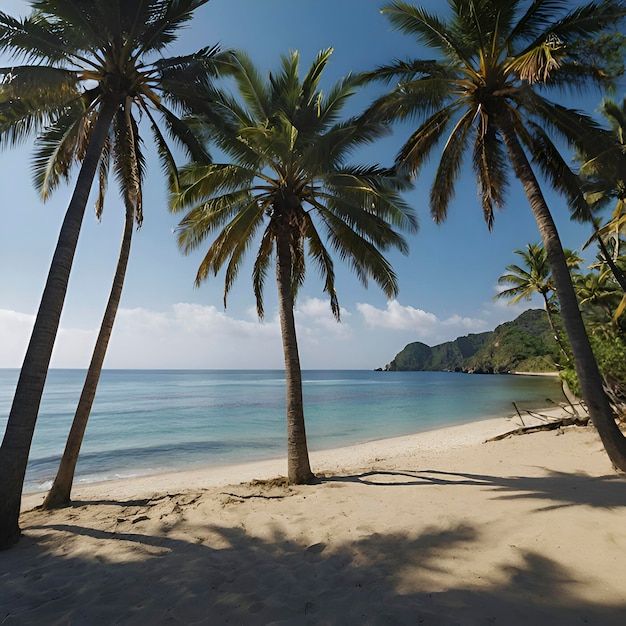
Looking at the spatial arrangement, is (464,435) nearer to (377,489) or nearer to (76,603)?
(377,489)

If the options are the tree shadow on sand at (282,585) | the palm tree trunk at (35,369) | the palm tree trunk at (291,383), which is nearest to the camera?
the tree shadow on sand at (282,585)

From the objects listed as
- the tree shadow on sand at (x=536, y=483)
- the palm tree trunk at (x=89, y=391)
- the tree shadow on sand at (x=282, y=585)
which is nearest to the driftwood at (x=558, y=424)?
the tree shadow on sand at (x=536, y=483)

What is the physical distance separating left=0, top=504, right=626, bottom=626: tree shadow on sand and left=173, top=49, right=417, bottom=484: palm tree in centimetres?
374

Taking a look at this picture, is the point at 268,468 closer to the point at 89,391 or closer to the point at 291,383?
the point at 291,383

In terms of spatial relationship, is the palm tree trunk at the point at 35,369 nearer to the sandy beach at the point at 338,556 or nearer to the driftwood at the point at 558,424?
the sandy beach at the point at 338,556

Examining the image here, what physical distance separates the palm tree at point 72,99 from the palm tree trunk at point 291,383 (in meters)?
3.32

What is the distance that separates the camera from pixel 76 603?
10.5 ft

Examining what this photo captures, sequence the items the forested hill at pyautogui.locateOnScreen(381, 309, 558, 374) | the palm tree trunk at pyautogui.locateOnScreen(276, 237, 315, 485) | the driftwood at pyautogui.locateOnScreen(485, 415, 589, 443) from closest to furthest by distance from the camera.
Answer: the palm tree trunk at pyautogui.locateOnScreen(276, 237, 315, 485) → the driftwood at pyautogui.locateOnScreen(485, 415, 589, 443) → the forested hill at pyautogui.locateOnScreen(381, 309, 558, 374)

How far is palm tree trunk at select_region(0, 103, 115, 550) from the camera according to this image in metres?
4.91

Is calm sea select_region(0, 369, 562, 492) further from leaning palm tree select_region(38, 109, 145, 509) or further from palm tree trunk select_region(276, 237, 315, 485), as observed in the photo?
palm tree trunk select_region(276, 237, 315, 485)

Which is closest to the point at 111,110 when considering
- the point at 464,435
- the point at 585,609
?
the point at 585,609

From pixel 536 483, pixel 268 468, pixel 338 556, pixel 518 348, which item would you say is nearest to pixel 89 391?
pixel 338 556

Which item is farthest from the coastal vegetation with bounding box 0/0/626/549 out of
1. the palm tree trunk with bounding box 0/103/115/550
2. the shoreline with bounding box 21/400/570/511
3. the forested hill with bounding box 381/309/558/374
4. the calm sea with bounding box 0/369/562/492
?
the forested hill with bounding box 381/309/558/374

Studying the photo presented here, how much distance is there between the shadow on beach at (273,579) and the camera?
2.85m
